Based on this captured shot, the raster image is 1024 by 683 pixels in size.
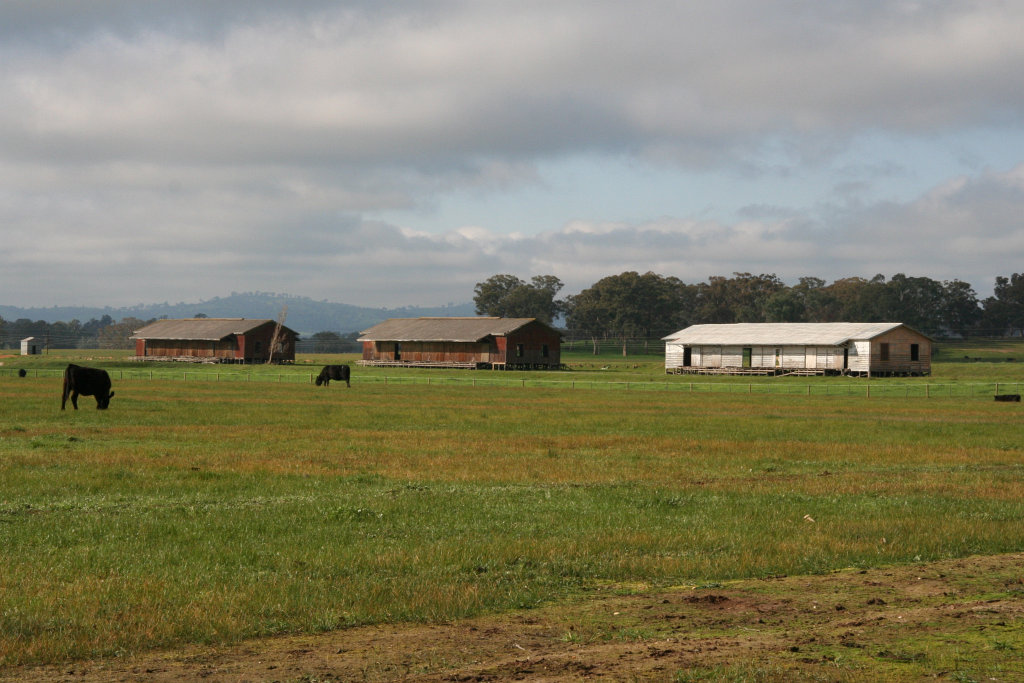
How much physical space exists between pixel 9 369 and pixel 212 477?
84599mm

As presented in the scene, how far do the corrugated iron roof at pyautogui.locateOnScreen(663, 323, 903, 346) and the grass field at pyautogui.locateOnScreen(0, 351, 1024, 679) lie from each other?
55775 mm

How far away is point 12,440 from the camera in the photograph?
29094 mm

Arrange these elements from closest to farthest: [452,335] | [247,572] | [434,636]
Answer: [434,636] < [247,572] < [452,335]

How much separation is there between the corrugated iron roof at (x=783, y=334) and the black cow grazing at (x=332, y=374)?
38285mm

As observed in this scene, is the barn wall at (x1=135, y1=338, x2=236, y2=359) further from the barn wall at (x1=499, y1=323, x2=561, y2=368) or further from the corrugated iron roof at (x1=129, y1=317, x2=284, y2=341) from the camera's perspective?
Result: the barn wall at (x1=499, y1=323, x2=561, y2=368)

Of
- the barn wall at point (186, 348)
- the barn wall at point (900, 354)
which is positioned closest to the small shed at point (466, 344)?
the barn wall at point (186, 348)

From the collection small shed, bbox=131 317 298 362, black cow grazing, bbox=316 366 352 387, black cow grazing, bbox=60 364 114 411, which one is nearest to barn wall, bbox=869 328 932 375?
black cow grazing, bbox=316 366 352 387

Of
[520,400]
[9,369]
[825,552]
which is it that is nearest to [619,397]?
[520,400]

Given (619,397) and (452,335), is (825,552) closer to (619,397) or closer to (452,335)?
(619,397)

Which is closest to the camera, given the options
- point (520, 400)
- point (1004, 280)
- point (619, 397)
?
point (520, 400)

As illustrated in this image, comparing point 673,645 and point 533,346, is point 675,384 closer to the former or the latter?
point 533,346

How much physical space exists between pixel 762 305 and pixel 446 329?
86221 mm

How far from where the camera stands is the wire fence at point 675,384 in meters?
66.0

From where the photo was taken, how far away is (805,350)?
95.2m
